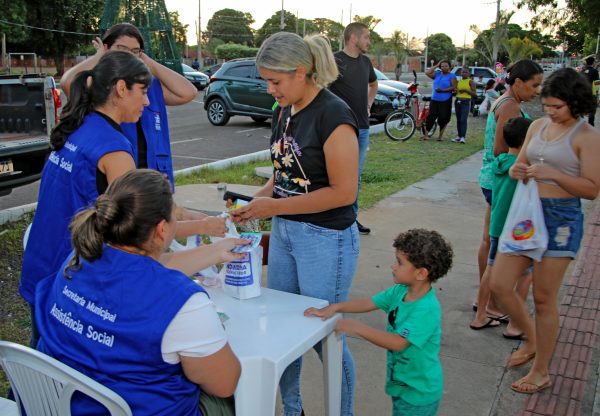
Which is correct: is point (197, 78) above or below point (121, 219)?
below

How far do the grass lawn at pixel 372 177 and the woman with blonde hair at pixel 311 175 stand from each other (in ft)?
5.95

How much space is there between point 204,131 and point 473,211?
8684mm

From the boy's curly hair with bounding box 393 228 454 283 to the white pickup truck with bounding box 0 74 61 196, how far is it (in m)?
4.33

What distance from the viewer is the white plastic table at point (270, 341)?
198cm

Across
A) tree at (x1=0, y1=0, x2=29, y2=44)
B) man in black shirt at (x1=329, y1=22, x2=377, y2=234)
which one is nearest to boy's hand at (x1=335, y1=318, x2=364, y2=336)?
man in black shirt at (x1=329, y1=22, x2=377, y2=234)

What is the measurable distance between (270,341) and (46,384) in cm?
76

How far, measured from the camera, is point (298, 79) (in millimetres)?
2459

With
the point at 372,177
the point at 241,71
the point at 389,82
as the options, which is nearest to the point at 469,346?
the point at 372,177

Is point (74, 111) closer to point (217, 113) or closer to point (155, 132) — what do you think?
point (155, 132)

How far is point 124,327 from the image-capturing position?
5.38 feet

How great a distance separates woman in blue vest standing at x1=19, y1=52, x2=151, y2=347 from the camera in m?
2.20

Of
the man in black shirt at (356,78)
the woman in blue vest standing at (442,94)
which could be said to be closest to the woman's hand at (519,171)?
the man in black shirt at (356,78)

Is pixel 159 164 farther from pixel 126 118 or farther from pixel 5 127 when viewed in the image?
pixel 5 127

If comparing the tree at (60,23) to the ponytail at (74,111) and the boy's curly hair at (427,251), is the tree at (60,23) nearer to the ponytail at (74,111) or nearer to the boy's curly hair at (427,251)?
the ponytail at (74,111)
